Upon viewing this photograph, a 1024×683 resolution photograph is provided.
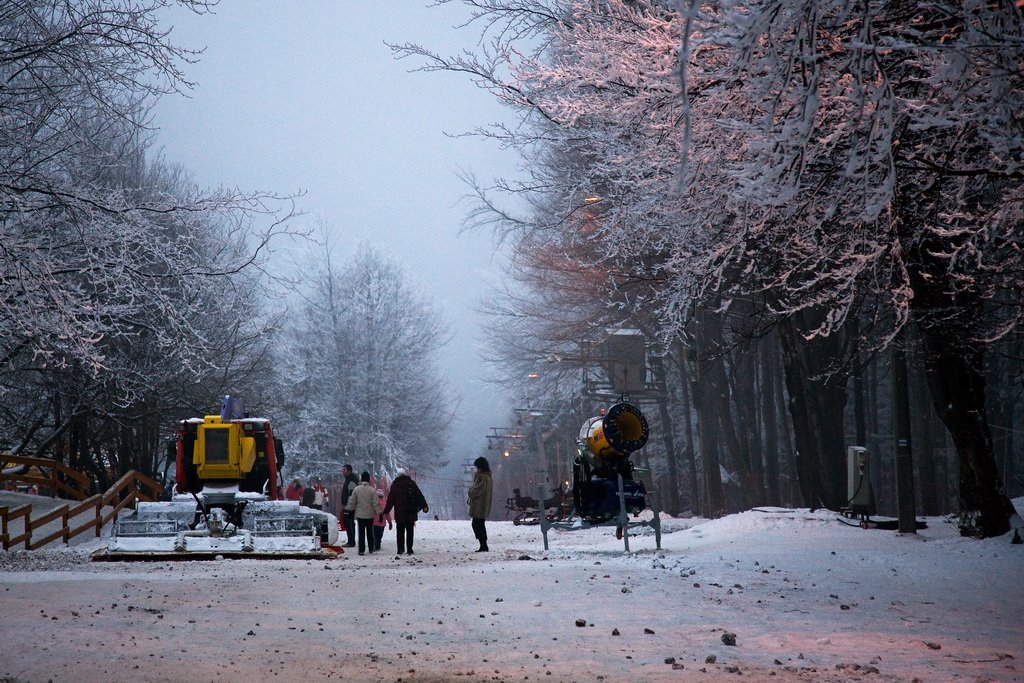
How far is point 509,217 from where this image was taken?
18.7 m

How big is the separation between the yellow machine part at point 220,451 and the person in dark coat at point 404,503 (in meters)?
3.12

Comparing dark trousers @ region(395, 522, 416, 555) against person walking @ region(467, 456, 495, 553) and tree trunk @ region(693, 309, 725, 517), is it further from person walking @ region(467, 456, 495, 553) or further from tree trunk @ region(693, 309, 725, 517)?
tree trunk @ region(693, 309, 725, 517)

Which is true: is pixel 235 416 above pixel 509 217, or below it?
below

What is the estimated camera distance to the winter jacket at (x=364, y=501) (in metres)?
20.1

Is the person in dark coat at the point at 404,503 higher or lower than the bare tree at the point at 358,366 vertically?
lower

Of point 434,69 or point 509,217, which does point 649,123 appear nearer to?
point 434,69

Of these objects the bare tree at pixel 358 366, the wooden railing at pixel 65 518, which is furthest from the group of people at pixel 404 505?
the bare tree at pixel 358 366

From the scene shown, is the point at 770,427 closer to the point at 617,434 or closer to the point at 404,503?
the point at 404,503

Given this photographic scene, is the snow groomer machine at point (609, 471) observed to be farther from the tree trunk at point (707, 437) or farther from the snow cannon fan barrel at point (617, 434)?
the tree trunk at point (707, 437)

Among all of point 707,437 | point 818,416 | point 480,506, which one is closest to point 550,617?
point 480,506

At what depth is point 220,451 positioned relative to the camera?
66.7ft

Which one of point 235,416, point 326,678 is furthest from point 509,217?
point 326,678

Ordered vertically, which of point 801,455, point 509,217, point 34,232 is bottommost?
point 801,455

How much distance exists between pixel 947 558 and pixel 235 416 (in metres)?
13.8
